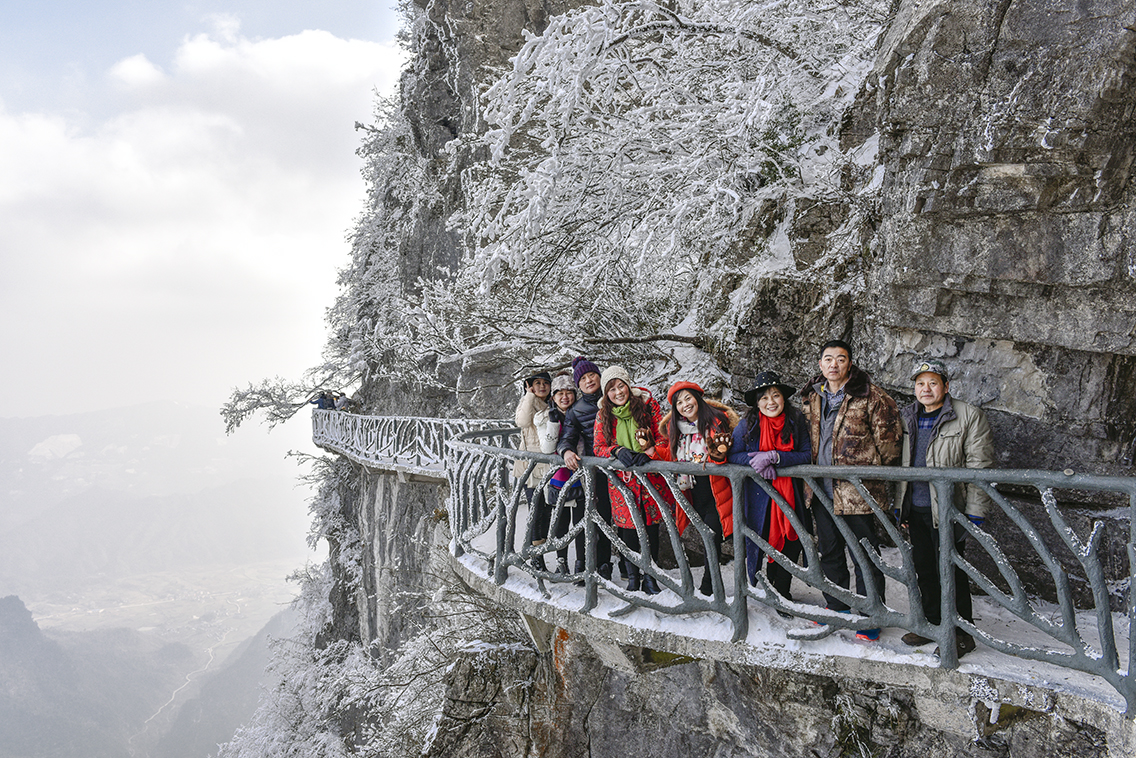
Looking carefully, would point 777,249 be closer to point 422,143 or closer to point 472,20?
point 472,20

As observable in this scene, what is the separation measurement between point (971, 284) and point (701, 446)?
6.52 feet

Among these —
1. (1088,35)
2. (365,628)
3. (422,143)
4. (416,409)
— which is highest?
(422,143)

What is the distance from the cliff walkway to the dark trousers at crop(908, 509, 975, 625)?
0.45 feet

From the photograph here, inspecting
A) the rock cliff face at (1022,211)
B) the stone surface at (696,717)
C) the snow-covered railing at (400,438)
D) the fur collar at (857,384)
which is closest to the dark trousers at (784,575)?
the fur collar at (857,384)

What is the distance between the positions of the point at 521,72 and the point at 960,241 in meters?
3.81

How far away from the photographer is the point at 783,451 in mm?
3412

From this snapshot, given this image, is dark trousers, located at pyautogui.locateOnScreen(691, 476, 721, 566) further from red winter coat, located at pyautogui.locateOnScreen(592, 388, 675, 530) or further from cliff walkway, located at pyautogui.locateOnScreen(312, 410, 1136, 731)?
cliff walkway, located at pyautogui.locateOnScreen(312, 410, 1136, 731)

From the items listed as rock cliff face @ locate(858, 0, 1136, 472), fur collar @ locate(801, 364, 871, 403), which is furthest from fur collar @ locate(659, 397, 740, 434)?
rock cliff face @ locate(858, 0, 1136, 472)

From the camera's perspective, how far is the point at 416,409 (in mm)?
16609

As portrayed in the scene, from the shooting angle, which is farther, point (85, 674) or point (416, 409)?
point (85, 674)

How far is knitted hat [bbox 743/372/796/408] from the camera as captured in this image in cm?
339

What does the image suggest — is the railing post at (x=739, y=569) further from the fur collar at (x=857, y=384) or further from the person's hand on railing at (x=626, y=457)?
the fur collar at (x=857, y=384)

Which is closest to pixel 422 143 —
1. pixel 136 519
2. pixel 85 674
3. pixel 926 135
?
pixel 926 135

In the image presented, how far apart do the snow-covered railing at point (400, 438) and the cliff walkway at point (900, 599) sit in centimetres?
393
